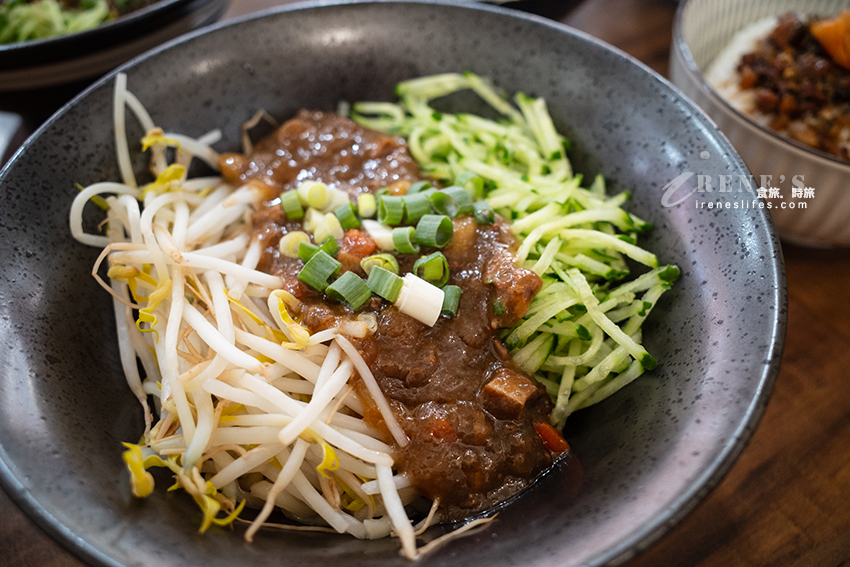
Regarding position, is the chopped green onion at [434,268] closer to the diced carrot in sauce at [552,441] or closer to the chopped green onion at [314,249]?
the chopped green onion at [314,249]

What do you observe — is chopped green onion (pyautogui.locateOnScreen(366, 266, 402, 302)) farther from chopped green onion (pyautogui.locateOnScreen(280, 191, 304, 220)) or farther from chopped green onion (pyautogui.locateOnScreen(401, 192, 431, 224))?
chopped green onion (pyautogui.locateOnScreen(280, 191, 304, 220))

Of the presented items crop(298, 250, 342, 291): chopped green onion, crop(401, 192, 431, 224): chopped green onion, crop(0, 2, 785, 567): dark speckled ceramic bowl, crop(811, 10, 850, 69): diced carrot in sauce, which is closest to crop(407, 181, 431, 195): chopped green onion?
crop(401, 192, 431, 224): chopped green onion

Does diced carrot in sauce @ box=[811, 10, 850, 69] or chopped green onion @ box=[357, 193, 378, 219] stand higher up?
diced carrot in sauce @ box=[811, 10, 850, 69]

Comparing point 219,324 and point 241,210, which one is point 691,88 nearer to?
point 241,210

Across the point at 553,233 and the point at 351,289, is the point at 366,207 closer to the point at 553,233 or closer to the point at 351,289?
the point at 351,289

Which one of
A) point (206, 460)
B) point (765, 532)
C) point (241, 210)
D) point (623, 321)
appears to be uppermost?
point (241, 210)

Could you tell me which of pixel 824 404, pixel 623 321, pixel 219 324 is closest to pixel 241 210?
pixel 219 324
